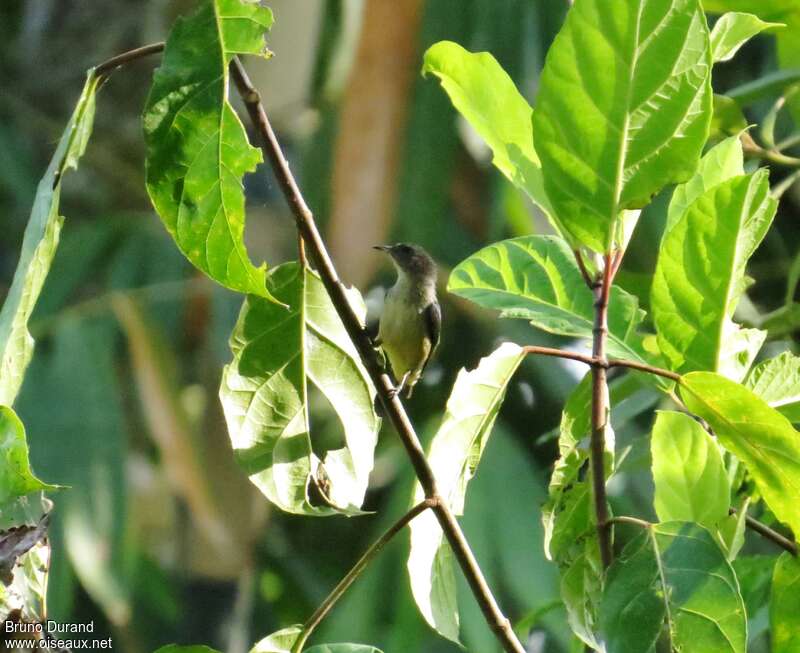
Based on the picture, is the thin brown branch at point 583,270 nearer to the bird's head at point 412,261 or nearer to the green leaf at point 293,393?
the green leaf at point 293,393

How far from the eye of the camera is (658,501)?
4.84 feet

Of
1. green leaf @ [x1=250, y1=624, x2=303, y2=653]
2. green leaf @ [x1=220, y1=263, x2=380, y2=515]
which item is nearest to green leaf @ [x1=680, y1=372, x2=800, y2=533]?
green leaf @ [x1=220, y1=263, x2=380, y2=515]

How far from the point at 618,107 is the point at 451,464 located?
44 centimetres

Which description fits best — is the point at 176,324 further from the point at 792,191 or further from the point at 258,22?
the point at 258,22

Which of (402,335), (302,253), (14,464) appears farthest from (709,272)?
(402,335)

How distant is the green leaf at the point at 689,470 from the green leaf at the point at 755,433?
0.05 meters

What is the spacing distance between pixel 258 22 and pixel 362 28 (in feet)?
16.3

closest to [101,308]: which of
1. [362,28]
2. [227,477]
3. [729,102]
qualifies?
[227,477]

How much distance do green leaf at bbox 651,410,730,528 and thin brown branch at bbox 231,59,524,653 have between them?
0.29 m

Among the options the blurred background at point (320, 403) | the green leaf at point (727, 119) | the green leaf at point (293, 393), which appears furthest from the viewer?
the blurred background at point (320, 403)

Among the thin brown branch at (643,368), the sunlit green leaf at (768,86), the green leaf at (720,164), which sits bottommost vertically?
the thin brown branch at (643,368)

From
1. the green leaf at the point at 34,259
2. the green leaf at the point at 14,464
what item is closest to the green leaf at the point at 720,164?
the green leaf at the point at 34,259

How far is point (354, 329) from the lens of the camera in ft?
4.23

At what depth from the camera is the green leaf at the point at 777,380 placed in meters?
1.50
